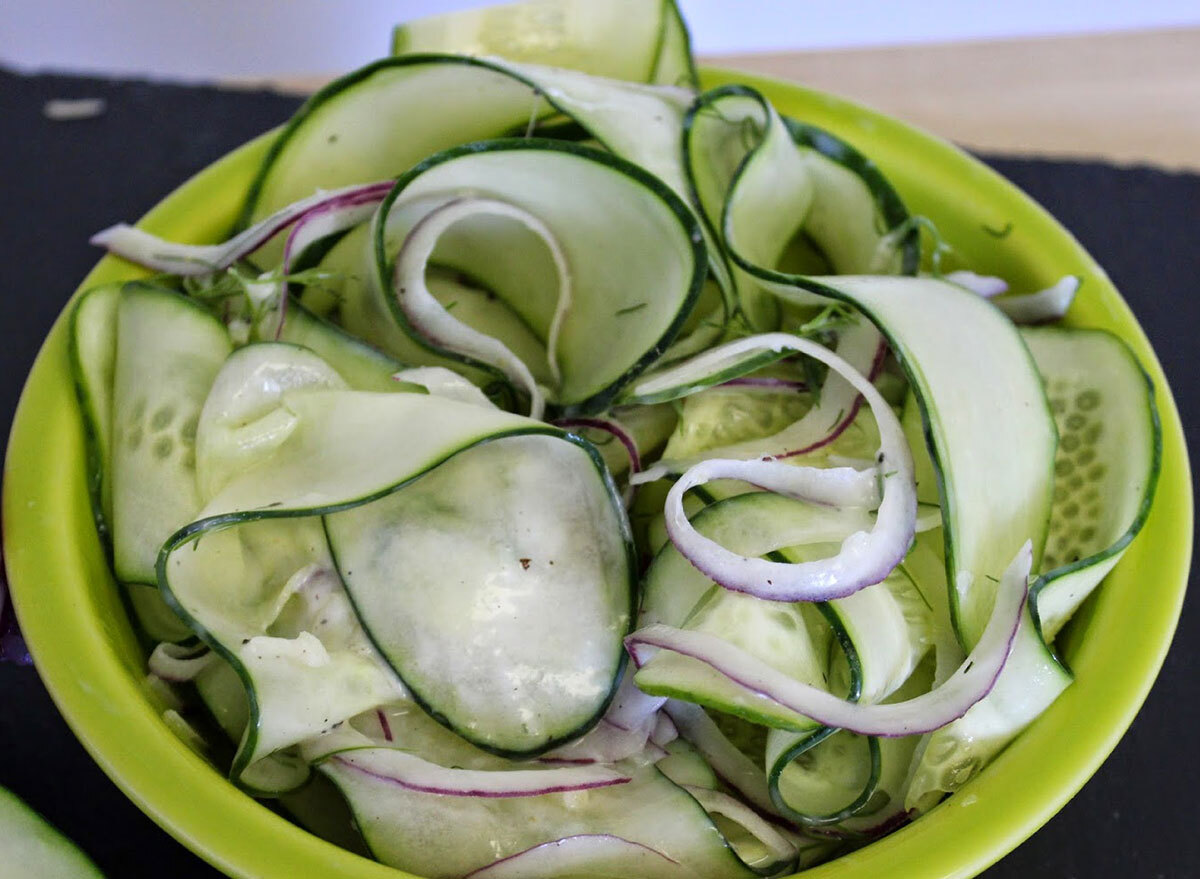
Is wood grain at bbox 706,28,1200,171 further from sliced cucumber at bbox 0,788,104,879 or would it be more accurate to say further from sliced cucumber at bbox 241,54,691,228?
sliced cucumber at bbox 0,788,104,879

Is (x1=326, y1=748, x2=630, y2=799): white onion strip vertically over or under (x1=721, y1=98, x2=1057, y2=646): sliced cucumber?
under

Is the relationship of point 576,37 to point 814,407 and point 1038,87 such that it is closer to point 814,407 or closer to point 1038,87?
point 814,407

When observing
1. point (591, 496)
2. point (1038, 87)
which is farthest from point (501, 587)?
point (1038, 87)

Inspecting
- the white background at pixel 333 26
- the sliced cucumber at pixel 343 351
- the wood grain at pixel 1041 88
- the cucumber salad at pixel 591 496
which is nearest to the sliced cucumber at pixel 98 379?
the cucumber salad at pixel 591 496

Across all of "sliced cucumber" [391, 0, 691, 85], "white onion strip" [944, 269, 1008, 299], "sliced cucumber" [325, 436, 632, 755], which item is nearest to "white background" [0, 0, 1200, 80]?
"sliced cucumber" [391, 0, 691, 85]

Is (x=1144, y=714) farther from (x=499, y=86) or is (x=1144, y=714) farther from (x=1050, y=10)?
(x=1050, y=10)

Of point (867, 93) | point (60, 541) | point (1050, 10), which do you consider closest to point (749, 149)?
point (60, 541)

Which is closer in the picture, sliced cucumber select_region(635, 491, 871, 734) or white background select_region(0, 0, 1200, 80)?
sliced cucumber select_region(635, 491, 871, 734)
